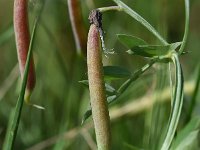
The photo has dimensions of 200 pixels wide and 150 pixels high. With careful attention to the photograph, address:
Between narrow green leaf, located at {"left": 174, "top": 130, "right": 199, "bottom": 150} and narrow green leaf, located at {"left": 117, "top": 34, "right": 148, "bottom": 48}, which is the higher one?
narrow green leaf, located at {"left": 117, "top": 34, "right": 148, "bottom": 48}

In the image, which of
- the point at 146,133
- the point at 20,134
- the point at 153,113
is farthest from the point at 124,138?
the point at 20,134

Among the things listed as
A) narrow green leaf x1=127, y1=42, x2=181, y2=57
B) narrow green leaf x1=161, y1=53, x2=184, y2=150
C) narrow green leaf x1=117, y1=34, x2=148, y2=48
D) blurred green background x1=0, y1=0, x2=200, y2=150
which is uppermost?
narrow green leaf x1=117, y1=34, x2=148, y2=48

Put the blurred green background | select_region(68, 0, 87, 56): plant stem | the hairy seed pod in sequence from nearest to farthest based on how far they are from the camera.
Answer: the hairy seed pod < select_region(68, 0, 87, 56): plant stem < the blurred green background

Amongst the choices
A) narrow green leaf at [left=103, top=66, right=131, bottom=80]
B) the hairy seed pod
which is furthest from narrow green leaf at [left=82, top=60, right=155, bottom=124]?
the hairy seed pod

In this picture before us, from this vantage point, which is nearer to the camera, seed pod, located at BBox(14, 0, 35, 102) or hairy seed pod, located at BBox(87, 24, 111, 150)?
hairy seed pod, located at BBox(87, 24, 111, 150)

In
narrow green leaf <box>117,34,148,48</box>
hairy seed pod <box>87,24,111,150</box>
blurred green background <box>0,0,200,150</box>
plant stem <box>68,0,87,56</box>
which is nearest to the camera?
hairy seed pod <box>87,24,111,150</box>

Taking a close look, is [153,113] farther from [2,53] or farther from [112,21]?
[2,53]

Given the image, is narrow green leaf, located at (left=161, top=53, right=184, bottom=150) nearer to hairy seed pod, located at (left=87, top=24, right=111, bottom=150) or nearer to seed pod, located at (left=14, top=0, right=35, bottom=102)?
hairy seed pod, located at (left=87, top=24, right=111, bottom=150)

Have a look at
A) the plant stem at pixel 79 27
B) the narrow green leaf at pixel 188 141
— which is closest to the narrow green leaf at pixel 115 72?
the plant stem at pixel 79 27
